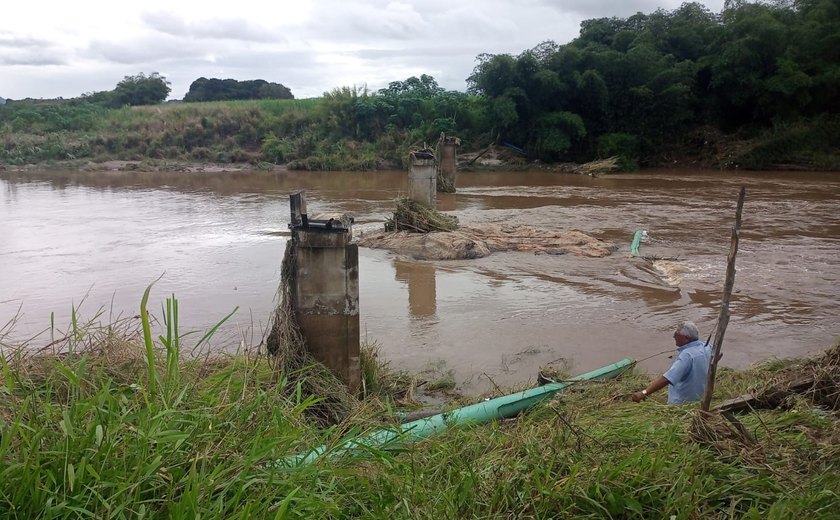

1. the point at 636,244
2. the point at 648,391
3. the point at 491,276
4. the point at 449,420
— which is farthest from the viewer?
the point at 636,244

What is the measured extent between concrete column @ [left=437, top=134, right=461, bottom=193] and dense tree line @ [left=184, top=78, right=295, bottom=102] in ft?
127

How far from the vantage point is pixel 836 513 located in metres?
2.45

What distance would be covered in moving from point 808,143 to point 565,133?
10421 mm

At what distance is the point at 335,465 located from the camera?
9.79 feet

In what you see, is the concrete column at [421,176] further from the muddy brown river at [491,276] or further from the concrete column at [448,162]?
the concrete column at [448,162]

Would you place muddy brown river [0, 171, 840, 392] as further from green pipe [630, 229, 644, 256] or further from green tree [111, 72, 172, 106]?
green tree [111, 72, 172, 106]

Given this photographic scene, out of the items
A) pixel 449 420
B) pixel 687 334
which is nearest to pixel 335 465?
pixel 449 420

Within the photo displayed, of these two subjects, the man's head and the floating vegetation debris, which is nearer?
the man's head

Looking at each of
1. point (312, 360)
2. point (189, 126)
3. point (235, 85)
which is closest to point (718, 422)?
point (312, 360)

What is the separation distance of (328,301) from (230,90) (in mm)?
56214

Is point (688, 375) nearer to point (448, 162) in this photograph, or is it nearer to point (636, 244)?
point (636, 244)

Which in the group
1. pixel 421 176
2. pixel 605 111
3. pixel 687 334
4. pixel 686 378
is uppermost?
pixel 605 111

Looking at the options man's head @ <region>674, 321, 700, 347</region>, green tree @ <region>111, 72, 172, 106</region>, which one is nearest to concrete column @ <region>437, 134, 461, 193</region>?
man's head @ <region>674, 321, 700, 347</region>

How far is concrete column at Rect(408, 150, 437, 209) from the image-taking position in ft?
47.8
